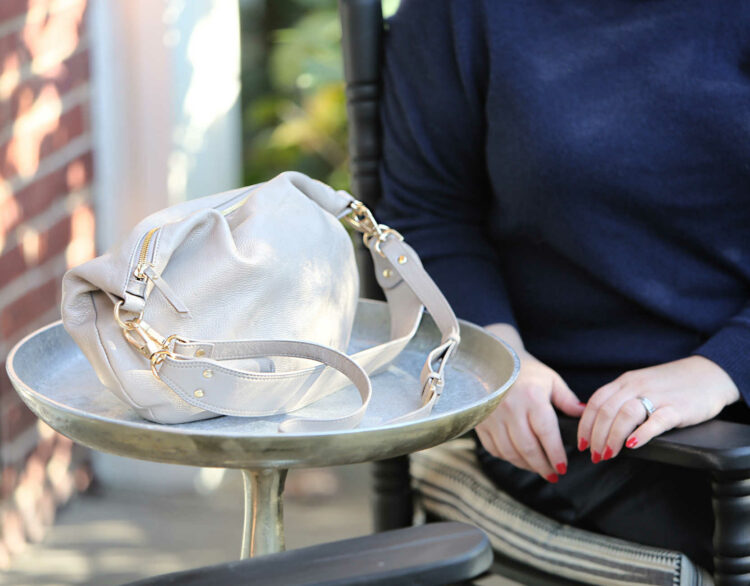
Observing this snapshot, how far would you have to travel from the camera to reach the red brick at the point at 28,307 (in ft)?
6.44

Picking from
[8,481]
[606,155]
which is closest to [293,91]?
[8,481]

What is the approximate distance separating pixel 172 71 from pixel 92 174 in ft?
0.98

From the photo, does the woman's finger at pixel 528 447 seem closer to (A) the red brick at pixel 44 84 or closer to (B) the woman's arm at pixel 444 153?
(B) the woman's arm at pixel 444 153

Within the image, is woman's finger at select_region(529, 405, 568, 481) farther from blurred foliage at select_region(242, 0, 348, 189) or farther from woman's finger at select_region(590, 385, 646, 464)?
blurred foliage at select_region(242, 0, 348, 189)

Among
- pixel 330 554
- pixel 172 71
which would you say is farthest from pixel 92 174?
pixel 330 554

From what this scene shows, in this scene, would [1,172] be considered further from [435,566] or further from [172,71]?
[435,566]

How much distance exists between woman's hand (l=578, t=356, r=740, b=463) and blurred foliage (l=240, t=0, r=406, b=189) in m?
1.68

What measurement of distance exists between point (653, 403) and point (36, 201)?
4.68ft

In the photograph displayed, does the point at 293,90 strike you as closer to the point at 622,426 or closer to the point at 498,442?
the point at 498,442

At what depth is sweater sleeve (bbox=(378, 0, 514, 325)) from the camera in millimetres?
1303

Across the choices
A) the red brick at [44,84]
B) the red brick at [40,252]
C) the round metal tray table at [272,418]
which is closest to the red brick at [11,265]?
the red brick at [40,252]

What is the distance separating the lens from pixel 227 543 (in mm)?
2277

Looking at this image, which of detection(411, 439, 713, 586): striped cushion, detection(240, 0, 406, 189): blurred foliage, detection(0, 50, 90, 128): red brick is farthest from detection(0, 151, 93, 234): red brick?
detection(411, 439, 713, 586): striped cushion

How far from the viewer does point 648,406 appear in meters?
1.04
